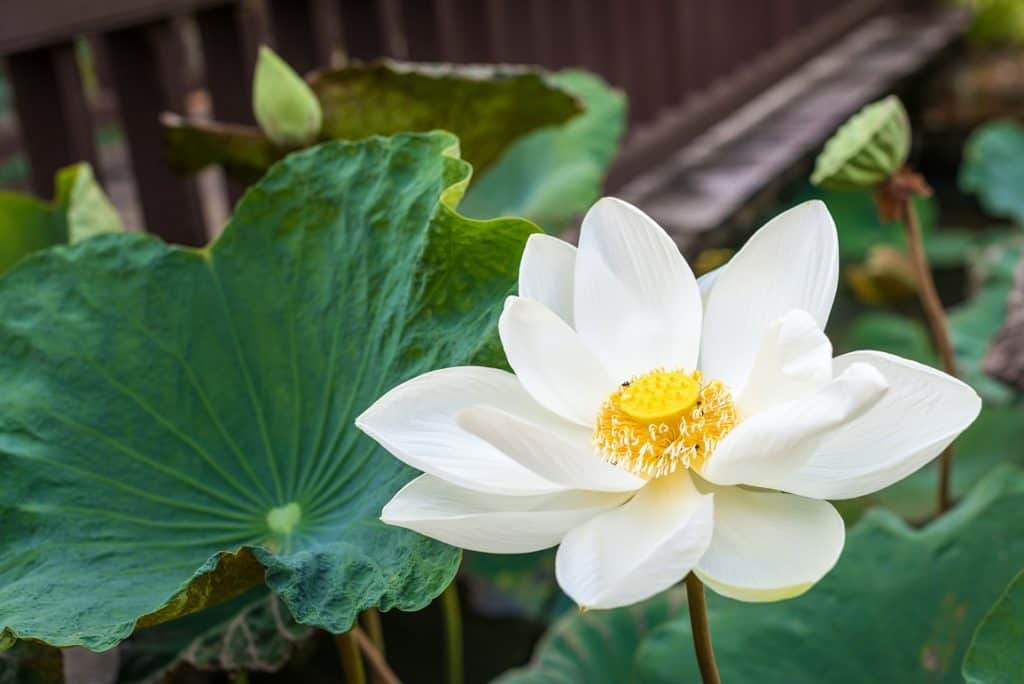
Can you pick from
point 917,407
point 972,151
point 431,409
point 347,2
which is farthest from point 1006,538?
point 972,151

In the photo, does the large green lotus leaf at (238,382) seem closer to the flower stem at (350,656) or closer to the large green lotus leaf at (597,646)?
the flower stem at (350,656)

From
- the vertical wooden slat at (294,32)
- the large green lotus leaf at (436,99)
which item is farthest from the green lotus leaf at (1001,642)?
the vertical wooden slat at (294,32)

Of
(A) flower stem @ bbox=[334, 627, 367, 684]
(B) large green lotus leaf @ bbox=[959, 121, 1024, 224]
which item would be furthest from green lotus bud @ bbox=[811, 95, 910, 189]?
(B) large green lotus leaf @ bbox=[959, 121, 1024, 224]

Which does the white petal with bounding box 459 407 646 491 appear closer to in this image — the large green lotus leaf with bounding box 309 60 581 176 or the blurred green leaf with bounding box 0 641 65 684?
the blurred green leaf with bounding box 0 641 65 684

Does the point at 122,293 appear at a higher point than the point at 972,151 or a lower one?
higher

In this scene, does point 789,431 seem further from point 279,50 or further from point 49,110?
point 279,50

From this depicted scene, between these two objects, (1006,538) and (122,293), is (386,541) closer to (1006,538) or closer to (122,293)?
(122,293)
